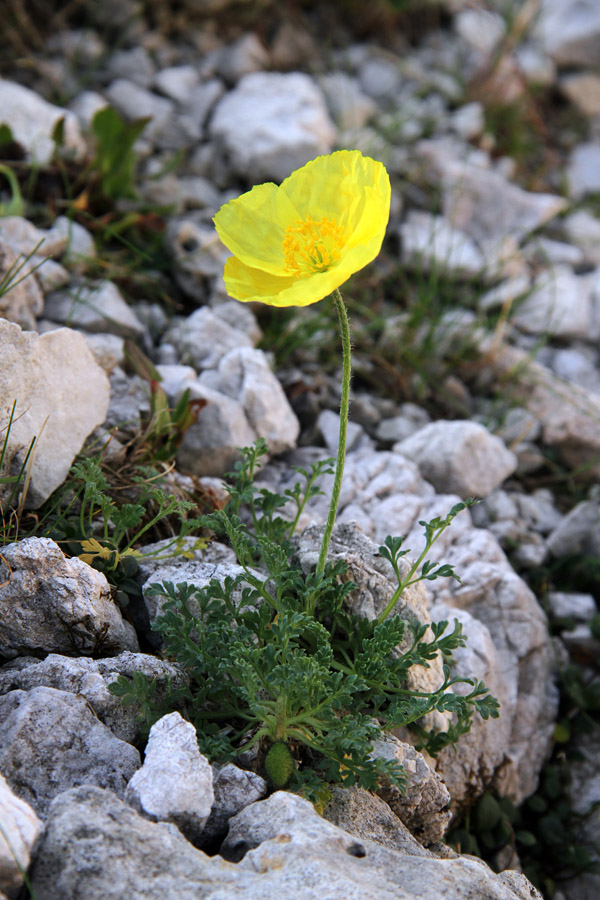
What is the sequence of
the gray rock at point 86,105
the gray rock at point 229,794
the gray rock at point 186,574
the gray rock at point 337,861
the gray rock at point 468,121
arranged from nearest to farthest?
the gray rock at point 337,861 < the gray rock at point 229,794 < the gray rock at point 186,574 < the gray rock at point 86,105 < the gray rock at point 468,121

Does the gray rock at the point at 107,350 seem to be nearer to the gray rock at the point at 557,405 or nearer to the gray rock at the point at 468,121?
the gray rock at the point at 557,405

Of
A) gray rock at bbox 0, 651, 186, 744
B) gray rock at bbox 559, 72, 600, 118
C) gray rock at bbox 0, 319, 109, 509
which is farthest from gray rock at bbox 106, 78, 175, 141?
gray rock at bbox 0, 651, 186, 744

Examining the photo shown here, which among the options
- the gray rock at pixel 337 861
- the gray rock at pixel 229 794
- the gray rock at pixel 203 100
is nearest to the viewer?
the gray rock at pixel 337 861

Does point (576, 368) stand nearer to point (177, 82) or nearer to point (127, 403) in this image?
point (127, 403)

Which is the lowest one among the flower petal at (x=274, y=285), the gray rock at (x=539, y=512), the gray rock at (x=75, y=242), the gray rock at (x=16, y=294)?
the gray rock at (x=539, y=512)

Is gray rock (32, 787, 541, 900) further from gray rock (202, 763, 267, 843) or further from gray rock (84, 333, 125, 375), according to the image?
gray rock (84, 333, 125, 375)

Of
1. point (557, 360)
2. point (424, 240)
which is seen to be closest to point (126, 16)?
point (424, 240)

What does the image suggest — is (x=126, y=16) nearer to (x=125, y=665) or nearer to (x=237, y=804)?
(x=125, y=665)

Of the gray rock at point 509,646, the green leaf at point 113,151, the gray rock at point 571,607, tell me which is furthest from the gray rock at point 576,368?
the green leaf at point 113,151
